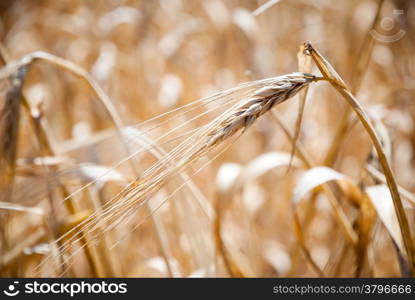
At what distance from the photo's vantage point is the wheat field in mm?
513

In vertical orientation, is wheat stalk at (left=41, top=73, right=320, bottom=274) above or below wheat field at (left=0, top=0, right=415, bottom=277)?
below

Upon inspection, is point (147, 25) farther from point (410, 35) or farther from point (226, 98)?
point (226, 98)

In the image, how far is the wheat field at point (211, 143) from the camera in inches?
20.2

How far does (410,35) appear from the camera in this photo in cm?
142

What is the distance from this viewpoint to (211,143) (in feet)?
1.41
